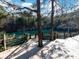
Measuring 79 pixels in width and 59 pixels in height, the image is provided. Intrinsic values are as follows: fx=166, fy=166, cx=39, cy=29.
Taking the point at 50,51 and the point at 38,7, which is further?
the point at 38,7

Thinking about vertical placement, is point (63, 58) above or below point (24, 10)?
below

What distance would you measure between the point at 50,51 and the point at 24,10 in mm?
3459

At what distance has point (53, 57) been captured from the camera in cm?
852

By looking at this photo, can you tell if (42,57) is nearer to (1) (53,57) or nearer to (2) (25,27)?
(1) (53,57)

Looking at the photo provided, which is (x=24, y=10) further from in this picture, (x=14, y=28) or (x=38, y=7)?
(x=14, y=28)

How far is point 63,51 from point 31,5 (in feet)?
13.9

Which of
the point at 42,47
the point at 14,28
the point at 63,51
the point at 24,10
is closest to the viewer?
the point at 63,51

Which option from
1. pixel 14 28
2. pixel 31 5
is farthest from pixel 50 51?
pixel 14 28

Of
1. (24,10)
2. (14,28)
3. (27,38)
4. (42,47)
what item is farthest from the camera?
(14,28)

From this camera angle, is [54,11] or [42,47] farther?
[54,11]

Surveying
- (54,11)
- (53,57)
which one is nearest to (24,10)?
(54,11)

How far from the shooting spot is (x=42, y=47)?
10367 millimetres

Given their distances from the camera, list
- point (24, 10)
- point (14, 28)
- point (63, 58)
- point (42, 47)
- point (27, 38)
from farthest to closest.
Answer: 1. point (14, 28)
2. point (27, 38)
3. point (24, 10)
4. point (42, 47)
5. point (63, 58)

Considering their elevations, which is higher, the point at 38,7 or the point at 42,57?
the point at 38,7
